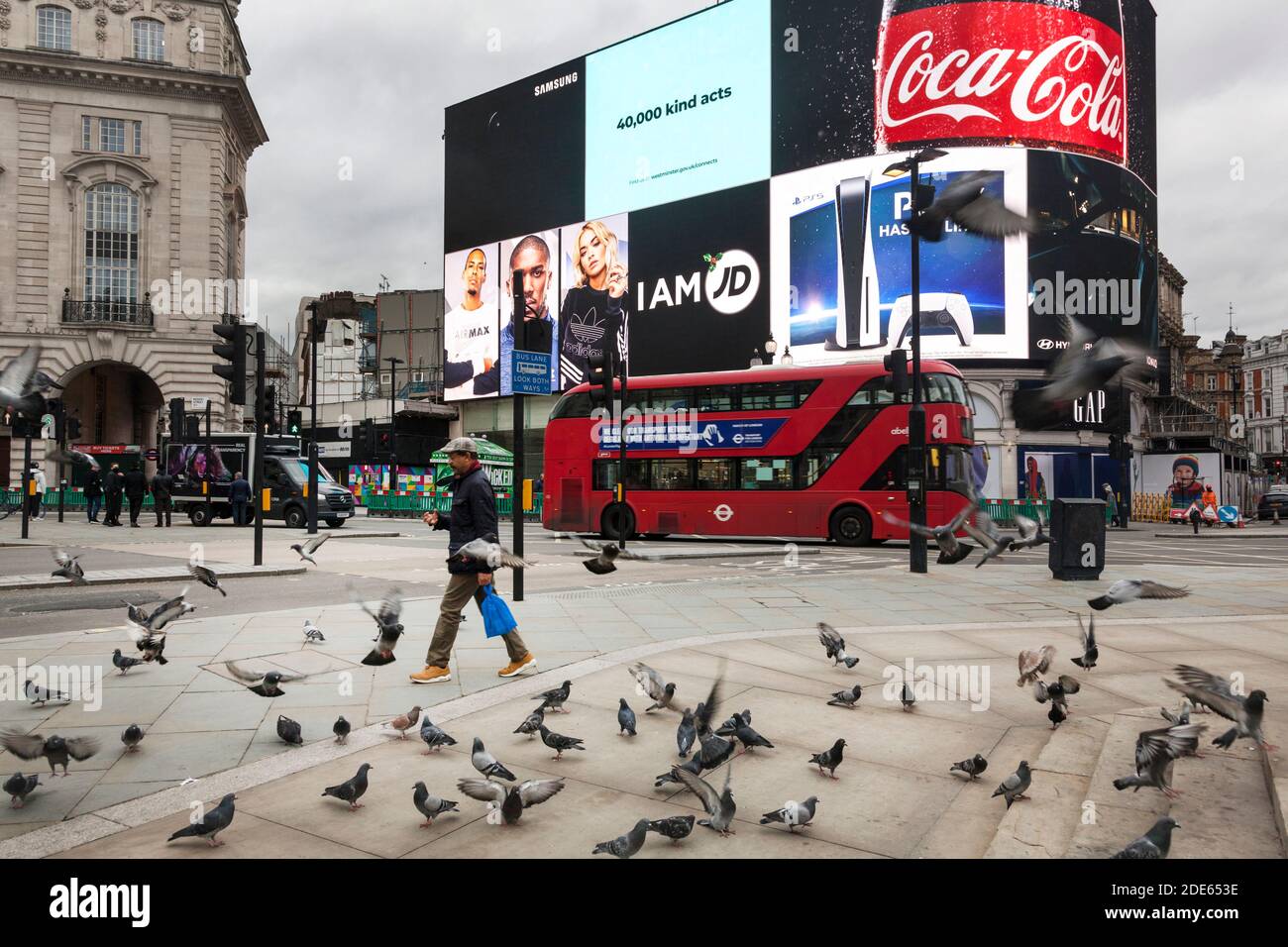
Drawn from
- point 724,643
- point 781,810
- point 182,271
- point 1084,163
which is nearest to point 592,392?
point 724,643

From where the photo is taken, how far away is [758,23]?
38.0m

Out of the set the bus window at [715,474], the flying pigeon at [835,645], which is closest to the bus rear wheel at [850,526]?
the bus window at [715,474]

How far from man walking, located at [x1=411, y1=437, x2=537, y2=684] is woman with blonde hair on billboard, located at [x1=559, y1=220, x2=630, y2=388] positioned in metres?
36.0

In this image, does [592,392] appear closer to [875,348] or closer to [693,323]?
[875,348]

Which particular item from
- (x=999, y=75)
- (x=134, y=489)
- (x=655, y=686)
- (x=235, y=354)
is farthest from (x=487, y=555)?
(x=999, y=75)

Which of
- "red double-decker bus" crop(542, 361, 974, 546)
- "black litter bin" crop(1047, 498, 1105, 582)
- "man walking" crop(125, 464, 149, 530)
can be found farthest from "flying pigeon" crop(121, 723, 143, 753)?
"man walking" crop(125, 464, 149, 530)

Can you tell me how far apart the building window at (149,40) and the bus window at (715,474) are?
35.1m

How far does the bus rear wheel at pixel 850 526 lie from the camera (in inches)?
775

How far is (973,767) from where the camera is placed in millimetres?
3922

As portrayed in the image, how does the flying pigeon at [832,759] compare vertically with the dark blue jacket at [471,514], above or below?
below

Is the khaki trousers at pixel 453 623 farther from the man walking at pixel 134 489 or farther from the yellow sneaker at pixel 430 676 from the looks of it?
the man walking at pixel 134 489

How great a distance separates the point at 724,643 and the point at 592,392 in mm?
11416

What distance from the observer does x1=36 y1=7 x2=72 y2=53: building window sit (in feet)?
128

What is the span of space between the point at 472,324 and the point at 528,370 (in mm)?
41013
